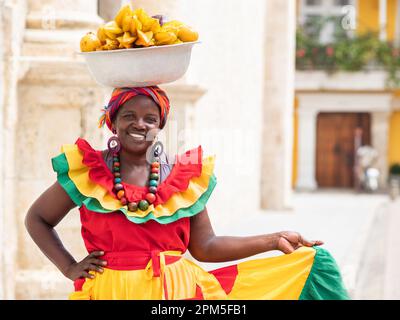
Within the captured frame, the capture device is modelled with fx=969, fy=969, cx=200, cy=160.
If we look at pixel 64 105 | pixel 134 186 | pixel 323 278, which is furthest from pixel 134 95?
pixel 64 105

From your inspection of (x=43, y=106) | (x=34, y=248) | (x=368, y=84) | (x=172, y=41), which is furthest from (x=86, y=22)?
(x=368, y=84)

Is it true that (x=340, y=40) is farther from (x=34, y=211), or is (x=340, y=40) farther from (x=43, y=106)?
(x=34, y=211)

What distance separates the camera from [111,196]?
3.11 metres

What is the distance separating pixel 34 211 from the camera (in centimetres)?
317

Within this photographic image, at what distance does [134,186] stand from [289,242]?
1.81 feet

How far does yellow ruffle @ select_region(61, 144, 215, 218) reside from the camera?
308 centimetres

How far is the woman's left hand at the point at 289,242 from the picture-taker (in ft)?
10.5

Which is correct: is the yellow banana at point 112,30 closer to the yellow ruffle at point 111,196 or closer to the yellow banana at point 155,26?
the yellow banana at point 155,26

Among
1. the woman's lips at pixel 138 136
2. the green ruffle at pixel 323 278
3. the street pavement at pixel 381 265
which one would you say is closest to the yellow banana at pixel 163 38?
the woman's lips at pixel 138 136

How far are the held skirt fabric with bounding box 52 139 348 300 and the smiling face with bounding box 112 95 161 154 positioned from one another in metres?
0.13

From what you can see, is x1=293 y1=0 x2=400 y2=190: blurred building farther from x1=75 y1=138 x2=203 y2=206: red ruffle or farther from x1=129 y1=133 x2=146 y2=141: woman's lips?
x1=129 y1=133 x2=146 y2=141: woman's lips
